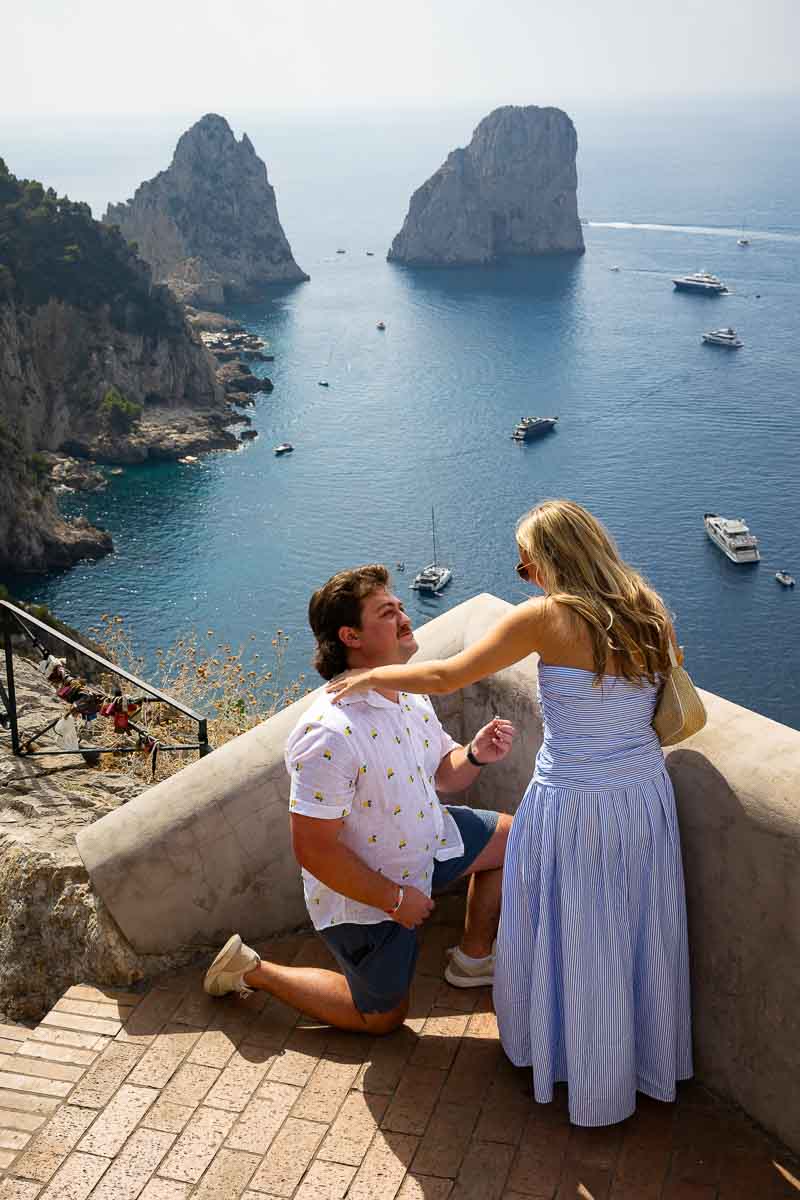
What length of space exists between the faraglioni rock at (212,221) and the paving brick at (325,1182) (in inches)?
3598

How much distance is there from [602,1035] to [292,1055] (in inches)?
29.3

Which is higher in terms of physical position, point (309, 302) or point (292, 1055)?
point (292, 1055)

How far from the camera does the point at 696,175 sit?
469ft

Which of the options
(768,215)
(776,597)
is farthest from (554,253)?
(776,597)

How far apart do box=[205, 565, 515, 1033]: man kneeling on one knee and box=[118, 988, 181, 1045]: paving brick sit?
0.36 feet

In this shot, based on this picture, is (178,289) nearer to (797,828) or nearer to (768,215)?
(768,215)

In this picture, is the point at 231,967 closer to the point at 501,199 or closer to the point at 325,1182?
the point at 325,1182

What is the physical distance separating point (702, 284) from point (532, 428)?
3046 centimetres

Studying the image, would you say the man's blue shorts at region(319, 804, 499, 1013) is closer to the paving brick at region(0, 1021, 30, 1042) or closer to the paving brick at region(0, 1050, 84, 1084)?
the paving brick at region(0, 1050, 84, 1084)

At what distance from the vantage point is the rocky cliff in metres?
59.2

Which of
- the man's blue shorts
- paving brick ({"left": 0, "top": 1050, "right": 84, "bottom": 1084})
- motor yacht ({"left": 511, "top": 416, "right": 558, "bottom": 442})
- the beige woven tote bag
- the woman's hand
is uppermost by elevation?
the beige woven tote bag

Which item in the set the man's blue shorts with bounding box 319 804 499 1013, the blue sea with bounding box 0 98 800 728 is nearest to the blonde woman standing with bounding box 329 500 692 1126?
the man's blue shorts with bounding box 319 804 499 1013

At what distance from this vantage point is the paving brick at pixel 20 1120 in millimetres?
2613

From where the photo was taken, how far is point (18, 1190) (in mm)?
2430
